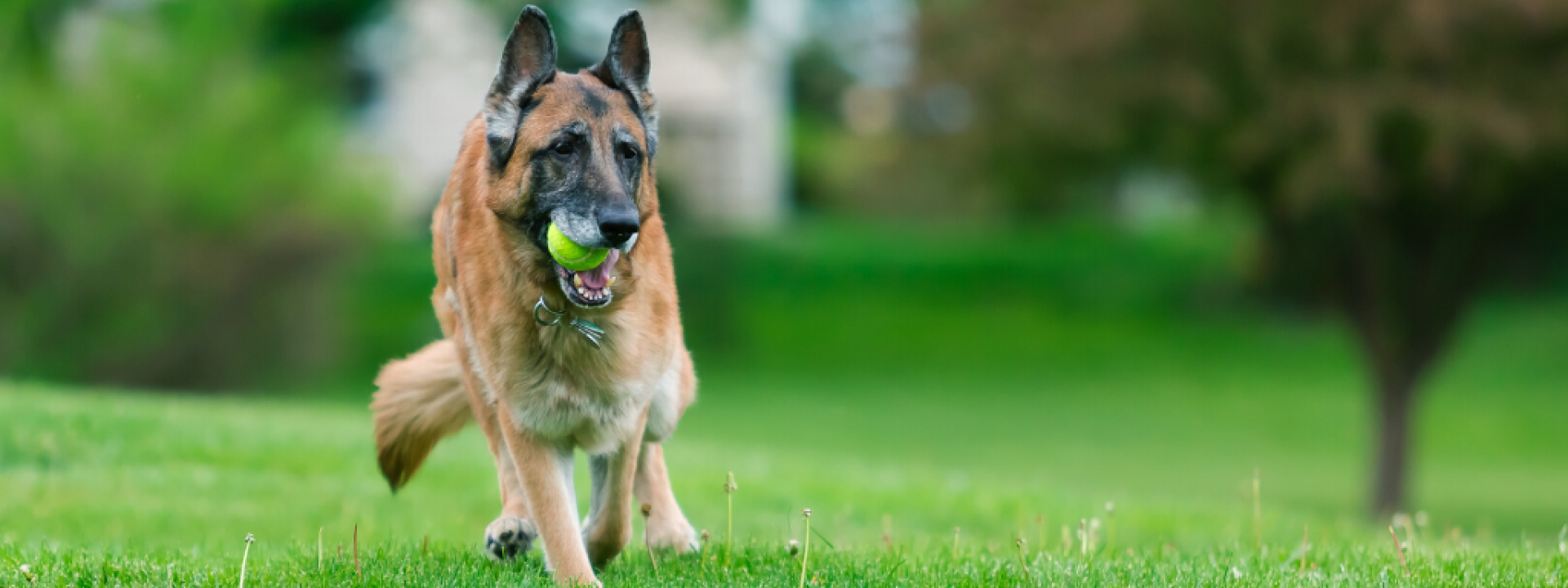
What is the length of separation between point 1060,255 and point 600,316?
97.7 feet

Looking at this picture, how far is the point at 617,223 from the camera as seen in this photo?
439cm

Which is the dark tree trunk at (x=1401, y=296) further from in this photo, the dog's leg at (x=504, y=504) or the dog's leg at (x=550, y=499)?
the dog's leg at (x=550, y=499)

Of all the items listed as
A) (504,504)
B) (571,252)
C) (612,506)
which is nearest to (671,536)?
(612,506)

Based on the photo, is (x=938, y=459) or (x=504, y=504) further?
(x=938, y=459)

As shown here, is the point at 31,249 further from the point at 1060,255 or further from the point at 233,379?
the point at 1060,255

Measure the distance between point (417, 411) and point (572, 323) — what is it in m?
1.36

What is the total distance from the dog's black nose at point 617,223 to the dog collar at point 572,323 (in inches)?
16.1

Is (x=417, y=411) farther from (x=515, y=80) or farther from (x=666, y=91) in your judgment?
(x=666, y=91)

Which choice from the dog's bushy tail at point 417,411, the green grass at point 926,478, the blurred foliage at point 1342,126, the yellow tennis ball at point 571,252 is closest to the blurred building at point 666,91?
the green grass at point 926,478

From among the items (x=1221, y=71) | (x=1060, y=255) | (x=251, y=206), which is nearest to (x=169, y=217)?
(x=251, y=206)

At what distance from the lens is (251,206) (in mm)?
20828

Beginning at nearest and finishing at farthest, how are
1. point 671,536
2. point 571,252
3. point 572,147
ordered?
point 571,252
point 572,147
point 671,536

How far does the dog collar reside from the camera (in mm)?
4746

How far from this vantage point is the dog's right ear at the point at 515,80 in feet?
15.7
